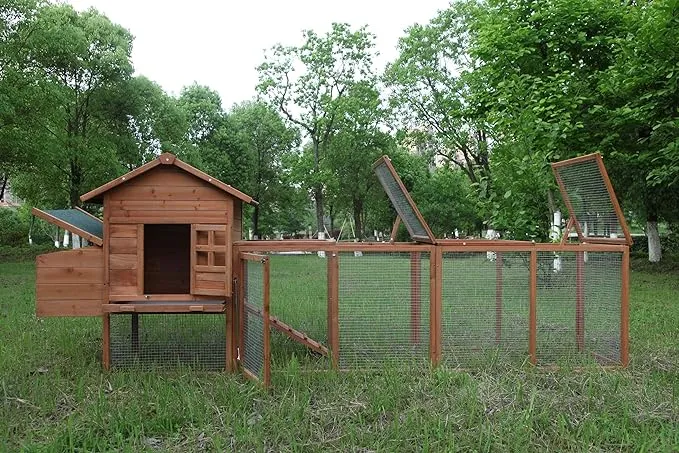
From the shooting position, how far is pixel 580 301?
6832 millimetres

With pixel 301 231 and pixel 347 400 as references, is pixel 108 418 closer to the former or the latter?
pixel 347 400

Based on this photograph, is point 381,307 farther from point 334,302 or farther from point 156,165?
point 156,165

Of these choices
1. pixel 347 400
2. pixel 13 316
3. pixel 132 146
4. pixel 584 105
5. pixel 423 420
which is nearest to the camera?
pixel 423 420

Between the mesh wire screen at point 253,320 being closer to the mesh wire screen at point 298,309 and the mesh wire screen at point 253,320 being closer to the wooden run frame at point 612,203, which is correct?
the mesh wire screen at point 298,309

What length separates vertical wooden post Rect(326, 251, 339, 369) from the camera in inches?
257

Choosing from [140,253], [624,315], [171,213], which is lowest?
[624,315]

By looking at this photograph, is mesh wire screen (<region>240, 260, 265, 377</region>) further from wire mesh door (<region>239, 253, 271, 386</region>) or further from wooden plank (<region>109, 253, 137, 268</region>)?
wooden plank (<region>109, 253, 137, 268</region>)

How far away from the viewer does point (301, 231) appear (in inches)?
2918

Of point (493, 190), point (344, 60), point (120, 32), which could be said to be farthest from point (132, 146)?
point (493, 190)

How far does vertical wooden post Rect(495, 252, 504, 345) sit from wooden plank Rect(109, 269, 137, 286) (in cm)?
397

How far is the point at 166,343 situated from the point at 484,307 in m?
3.83

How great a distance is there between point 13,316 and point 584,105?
1649 centimetres


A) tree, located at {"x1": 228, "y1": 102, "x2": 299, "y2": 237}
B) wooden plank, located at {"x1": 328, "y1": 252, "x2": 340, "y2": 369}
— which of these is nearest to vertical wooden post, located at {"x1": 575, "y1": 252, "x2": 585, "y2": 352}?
wooden plank, located at {"x1": 328, "y1": 252, "x2": 340, "y2": 369}

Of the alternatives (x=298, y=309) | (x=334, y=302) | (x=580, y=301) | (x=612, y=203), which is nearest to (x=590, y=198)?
(x=612, y=203)
